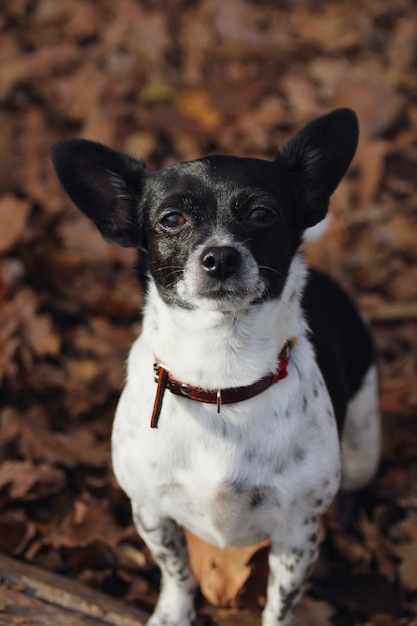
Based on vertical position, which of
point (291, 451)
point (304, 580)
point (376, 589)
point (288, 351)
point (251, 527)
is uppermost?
point (288, 351)

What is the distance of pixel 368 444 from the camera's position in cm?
381

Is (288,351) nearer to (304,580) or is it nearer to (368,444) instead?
(304,580)

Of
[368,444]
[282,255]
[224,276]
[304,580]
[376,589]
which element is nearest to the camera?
[224,276]

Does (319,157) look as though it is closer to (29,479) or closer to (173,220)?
(173,220)

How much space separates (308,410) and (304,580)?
2.47 ft

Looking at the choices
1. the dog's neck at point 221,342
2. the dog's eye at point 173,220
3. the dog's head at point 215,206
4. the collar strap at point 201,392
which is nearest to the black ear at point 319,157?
the dog's head at point 215,206

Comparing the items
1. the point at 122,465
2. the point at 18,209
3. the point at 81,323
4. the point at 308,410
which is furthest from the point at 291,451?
the point at 18,209

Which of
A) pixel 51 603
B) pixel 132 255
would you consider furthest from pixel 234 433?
pixel 132 255

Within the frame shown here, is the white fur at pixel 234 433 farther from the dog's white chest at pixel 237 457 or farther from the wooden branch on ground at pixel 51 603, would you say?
the wooden branch on ground at pixel 51 603

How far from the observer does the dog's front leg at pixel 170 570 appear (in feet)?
9.98

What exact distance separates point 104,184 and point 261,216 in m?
0.65

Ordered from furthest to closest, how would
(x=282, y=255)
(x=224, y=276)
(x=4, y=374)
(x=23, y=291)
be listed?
(x=23, y=291)
(x=4, y=374)
(x=282, y=255)
(x=224, y=276)

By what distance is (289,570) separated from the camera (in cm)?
298

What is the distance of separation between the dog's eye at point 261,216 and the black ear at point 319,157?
0.82 feet
